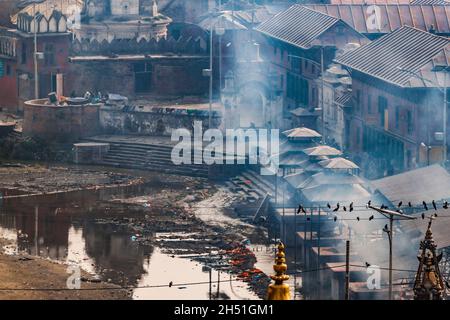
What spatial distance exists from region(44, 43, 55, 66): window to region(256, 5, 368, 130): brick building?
1310 cm

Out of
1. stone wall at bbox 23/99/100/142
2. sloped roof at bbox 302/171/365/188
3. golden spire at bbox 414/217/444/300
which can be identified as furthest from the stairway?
golden spire at bbox 414/217/444/300

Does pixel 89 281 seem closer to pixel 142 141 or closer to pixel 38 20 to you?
pixel 142 141

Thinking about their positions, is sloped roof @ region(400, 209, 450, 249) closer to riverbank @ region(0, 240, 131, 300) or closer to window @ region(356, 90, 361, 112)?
riverbank @ region(0, 240, 131, 300)

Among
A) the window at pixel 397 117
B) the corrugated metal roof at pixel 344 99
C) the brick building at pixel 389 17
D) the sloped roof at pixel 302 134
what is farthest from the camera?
the brick building at pixel 389 17

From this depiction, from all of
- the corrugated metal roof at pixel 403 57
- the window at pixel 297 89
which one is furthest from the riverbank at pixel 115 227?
the window at pixel 297 89

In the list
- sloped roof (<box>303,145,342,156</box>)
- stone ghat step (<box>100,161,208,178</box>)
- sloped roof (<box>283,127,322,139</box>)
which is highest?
sloped roof (<box>283,127,322,139</box>)

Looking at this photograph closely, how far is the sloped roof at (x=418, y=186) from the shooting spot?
160ft

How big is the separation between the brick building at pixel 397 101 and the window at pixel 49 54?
69.6 ft

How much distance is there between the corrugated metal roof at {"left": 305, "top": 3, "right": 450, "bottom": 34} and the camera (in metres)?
82.9

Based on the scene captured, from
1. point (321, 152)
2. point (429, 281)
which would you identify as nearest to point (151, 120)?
point (321, 152)

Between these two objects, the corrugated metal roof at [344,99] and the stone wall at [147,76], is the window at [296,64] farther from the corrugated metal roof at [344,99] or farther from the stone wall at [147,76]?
the corrugated metal roof at [344,99]
